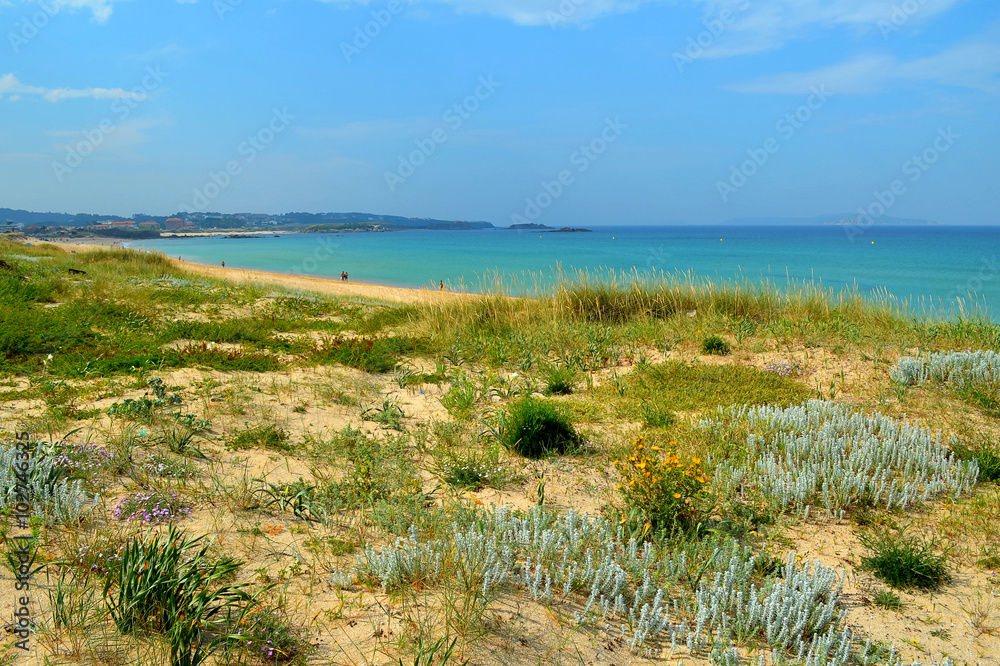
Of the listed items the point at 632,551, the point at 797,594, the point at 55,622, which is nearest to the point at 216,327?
the point at 55,622

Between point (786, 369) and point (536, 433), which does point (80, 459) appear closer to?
point (536, 433)

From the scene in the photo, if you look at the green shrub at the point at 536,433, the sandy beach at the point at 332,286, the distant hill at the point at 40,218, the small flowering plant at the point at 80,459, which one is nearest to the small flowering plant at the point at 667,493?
the green shrub at the point at 536,433

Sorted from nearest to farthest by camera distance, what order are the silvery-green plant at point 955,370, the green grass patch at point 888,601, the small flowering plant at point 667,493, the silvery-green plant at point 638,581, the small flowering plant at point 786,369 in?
the silvery-green plant at point 638,581 → the green grass patch at point 888,601 → the small flowering plant at point 667,493 → the silvery-green plant at point 955,370 → the small flowering plant at point 786,369

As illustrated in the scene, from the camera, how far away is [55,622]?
8.33 feet

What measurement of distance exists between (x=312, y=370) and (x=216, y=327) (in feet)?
8.42

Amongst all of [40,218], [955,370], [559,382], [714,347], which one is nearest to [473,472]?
[559,382]

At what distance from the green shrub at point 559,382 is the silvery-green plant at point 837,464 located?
1.84 meters

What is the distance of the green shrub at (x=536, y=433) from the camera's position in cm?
495

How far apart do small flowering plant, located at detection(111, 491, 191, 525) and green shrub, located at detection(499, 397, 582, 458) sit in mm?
2530

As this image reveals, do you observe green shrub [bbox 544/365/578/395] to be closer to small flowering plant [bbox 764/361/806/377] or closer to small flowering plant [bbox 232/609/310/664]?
small flowering plant [bbox 764/361/806/377]

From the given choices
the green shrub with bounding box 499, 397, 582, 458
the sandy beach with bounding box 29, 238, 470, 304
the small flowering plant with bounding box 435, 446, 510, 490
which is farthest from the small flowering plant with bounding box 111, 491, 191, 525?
the sandy beach with bounding box 29, 238, 470, 304

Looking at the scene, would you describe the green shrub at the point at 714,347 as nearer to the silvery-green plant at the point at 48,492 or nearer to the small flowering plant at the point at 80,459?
the small flowering plant at the point at 80,459

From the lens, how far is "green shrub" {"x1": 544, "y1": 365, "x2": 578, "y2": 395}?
22.0ft

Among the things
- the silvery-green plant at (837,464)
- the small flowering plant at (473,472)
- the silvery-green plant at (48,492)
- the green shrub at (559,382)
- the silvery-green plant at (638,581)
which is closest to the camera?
the silvery-green plant at (638,581)
